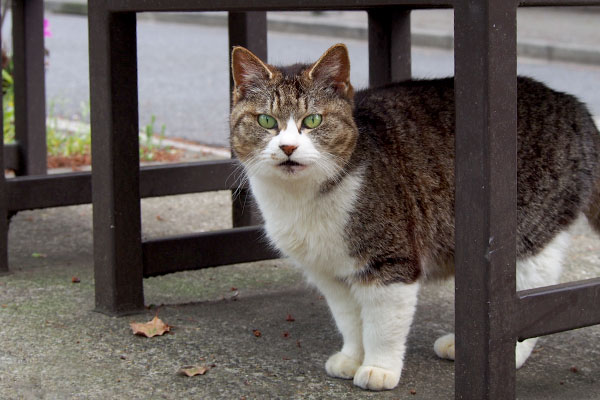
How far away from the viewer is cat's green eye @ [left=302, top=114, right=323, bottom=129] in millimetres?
2621

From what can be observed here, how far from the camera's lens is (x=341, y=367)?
8.84ft

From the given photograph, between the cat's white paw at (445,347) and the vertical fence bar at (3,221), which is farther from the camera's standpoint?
the vertical fence bar at (3,221)

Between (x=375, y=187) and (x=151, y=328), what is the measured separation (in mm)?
882

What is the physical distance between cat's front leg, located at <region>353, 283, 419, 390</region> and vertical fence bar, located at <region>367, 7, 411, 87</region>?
1278mm

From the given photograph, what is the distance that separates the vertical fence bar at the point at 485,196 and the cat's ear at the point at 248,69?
2.36 feet

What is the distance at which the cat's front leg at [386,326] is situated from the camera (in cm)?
262

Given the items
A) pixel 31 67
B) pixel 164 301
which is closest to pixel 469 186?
pixel 164 301

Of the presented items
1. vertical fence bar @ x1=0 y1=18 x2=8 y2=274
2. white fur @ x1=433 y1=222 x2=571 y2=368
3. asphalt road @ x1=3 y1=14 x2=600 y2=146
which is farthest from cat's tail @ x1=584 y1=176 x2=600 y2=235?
asphalt road @ x1=3 y1=14 x2=600 y2=146

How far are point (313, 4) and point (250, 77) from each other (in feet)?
1.40

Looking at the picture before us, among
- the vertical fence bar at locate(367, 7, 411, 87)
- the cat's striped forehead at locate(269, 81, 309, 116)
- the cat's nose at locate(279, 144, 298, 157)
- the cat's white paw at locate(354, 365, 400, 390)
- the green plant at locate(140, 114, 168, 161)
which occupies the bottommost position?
the cat's white paw at locate(354, 365, 400, 390)

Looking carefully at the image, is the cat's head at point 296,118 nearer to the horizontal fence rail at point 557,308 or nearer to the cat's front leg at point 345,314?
the cat's front leg at point 345,314

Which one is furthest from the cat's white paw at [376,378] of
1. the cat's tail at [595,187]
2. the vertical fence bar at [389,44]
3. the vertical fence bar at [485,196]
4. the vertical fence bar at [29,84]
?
the vertical fence bar at [29,84]

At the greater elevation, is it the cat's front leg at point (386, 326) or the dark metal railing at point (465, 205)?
the dark metal railing at point (465, 205)

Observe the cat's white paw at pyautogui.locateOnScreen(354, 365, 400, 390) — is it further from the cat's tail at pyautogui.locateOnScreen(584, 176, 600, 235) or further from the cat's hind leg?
the cat's tail at pyautogui.locateOnScreen(584, 176, 600, 235)
